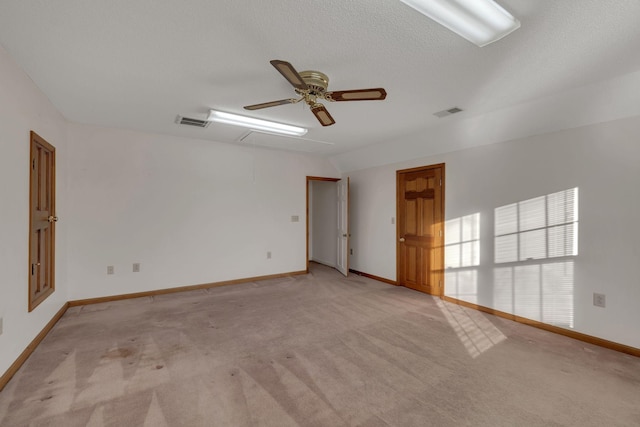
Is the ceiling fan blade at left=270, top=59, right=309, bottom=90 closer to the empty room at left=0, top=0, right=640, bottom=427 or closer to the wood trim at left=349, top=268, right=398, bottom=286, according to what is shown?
the empty room at left=0, top=0, right=640, bottom=427

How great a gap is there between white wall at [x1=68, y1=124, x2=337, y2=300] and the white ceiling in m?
1.06

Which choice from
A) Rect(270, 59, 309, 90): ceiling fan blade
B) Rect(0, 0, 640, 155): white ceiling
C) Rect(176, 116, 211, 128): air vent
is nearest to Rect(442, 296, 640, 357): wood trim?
Rect(0, 0, 640, 155): white ceiling

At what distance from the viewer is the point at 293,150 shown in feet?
17.5

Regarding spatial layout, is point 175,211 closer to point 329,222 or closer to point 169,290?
point 169,290

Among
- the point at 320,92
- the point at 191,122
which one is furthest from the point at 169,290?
the point at 320,92

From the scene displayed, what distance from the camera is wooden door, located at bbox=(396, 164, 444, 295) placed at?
4.30 m

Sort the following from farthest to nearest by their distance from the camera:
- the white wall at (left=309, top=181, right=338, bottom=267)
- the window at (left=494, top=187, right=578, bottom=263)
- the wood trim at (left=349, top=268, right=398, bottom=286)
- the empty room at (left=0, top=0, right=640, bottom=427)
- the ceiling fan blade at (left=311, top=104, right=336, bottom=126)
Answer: the white wall at (left=309, top=181, right=338, bottom=267), the wood trim at (left=349, top=268, right=398, bottom=286), the window at (left=494, top=187, right=578, bottom=263), the ceiling fan blade at (left=311, top=104, right=336, bottom=126), the empty room at (left=0, top=0, right=640, bottom=427)

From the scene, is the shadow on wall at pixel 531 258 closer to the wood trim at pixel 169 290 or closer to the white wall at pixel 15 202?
the wood trim at pixel 169 290

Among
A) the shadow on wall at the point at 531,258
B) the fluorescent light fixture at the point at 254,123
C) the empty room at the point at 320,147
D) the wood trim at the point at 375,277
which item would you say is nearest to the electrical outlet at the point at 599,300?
the empty room at the point at 320,147

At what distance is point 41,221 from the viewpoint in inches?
114

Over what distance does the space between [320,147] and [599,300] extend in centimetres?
416

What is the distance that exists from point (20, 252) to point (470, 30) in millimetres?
3753

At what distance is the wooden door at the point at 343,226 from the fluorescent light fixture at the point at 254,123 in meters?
1.92

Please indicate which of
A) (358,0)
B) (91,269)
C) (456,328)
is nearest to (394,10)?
(358,0)
